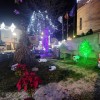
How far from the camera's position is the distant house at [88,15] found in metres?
19.2

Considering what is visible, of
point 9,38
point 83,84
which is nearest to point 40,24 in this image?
point 9,38

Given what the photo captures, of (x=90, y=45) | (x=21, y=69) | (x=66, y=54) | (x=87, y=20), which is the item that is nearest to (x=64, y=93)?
(x=21, y=69)

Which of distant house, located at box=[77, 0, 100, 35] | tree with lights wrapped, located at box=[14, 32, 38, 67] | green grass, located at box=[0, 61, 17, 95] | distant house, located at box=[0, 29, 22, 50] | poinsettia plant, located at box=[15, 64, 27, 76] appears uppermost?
distant house, located at box=[77, 0, 100, 35]

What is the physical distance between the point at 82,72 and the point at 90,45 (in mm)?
4006

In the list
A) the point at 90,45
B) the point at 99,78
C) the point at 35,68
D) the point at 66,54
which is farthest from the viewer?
the point at 66,54

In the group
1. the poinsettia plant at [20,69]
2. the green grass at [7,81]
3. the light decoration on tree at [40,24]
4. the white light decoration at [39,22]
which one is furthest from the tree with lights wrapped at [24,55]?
the white light decoration at [39,22]

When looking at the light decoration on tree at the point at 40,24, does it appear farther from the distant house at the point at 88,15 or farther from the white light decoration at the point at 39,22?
the distant house at the point at 88,15

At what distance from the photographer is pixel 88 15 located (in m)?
21.5

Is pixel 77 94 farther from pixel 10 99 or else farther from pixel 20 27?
pixel 20 27

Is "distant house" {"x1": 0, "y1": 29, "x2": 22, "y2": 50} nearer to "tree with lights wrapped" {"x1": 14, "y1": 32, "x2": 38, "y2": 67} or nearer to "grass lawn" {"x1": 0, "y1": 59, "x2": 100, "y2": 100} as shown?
"tree with lights wrapped" {"x1": 14, "y1": 32, "x2": 38, "y2": 67}

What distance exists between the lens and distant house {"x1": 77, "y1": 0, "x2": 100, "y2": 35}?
19188 mm

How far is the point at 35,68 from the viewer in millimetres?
12594

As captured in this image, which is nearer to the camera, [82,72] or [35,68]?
[82,72]

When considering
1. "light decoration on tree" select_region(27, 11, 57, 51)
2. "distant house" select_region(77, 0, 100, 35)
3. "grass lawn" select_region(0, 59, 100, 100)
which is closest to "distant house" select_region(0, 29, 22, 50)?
"light decoration on tree" select_region(27, 11, 57, 51)
